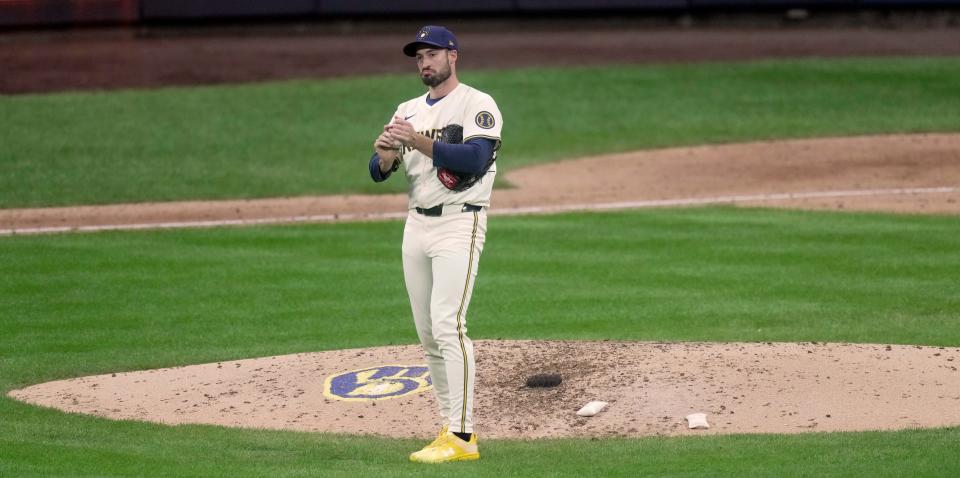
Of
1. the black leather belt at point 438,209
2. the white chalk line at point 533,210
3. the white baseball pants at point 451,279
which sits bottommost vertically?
the white chalk line at point 533,210

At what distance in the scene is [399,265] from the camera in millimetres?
14719

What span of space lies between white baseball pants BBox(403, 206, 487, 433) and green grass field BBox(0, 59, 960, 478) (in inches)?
17.3

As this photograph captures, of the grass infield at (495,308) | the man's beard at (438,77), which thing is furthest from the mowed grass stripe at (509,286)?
the man's beard at (438,77)

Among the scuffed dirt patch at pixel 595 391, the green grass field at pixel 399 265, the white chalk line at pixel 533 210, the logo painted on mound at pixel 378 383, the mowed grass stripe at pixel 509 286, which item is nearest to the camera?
the green grass field at pixel 399 265

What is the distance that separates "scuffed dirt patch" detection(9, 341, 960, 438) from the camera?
320 inches

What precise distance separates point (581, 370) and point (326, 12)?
954 inches

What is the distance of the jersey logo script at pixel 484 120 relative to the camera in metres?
7.01

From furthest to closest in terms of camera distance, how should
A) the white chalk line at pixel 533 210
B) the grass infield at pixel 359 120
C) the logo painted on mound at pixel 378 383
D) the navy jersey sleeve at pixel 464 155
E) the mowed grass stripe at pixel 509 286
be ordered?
the grass infield at pixel 359 120, the white chalk line at pixel 533 210, the mowed grass stripe at pixel 509 286, the logo painted on mound at pixel 378 383, the navy jersey sleeve at pixel 464 155

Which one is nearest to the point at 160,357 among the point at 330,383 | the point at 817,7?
the point at 330,383

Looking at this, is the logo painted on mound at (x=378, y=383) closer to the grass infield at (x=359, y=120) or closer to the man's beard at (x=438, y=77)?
the man's beard at (x=438, y=77)

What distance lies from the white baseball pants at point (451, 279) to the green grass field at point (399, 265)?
0.44 m

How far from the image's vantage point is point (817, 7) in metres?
32.6

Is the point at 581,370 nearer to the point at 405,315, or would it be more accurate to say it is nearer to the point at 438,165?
the point at 438,165

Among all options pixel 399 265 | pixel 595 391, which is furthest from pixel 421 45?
pixel 399 265
